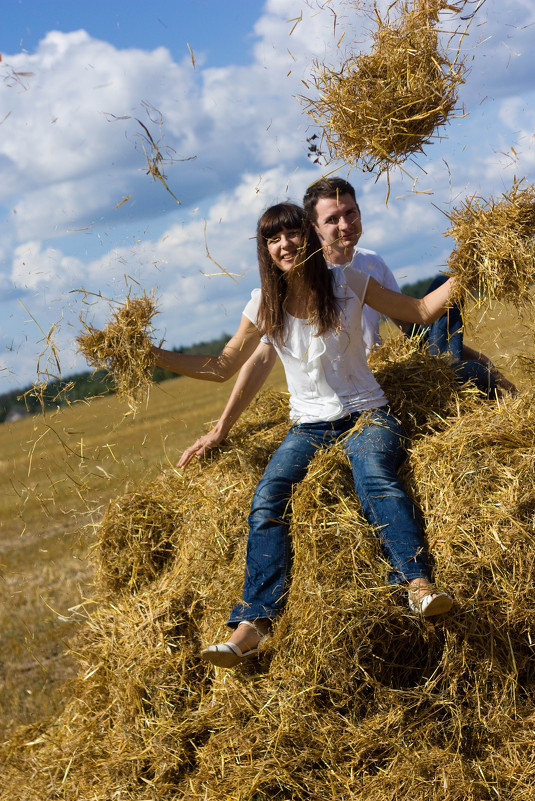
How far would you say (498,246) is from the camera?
358 cm

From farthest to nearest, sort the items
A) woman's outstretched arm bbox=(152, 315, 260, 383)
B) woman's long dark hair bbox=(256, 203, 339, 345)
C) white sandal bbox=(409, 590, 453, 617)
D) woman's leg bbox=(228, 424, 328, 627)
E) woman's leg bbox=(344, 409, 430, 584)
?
1. woman's outstretched arm bbox=(152, 315, 260, 383)
2. woman's long dark hair bbox=(256, 203, 339, 345)
3. woman's leg bbox=(228, 424, 328, 627)
4. woman's leg bbox=(344, 409, 430, 584)
5. white sandal bbox=(409, 590, 453, 617)

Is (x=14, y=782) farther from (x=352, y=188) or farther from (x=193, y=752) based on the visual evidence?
(x=352, y=188)

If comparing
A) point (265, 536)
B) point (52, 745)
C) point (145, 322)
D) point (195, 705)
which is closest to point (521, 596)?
point (265, 536)

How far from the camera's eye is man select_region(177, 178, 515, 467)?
4512mm

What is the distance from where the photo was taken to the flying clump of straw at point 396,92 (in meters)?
3.70

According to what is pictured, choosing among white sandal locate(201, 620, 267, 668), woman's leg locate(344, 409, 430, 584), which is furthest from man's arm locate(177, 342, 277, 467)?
white sandal locate(201, 620, 267, 668)

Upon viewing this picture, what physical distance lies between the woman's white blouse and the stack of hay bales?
30cm

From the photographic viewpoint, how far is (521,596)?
11.1 feet

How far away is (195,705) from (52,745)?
0.97 metres

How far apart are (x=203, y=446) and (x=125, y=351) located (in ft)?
3.23

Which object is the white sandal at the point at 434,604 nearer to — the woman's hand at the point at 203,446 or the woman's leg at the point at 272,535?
the woman's leg at the point at 272,535

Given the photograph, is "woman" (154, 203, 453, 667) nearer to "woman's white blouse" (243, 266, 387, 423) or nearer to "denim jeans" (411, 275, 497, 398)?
"woman's white blouse" (243, 266, 387, 423)

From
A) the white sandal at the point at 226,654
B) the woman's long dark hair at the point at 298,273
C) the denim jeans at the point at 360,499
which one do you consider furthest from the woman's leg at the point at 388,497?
the white sandal at the point at 226,654

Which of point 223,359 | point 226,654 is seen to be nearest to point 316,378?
point 223,359
